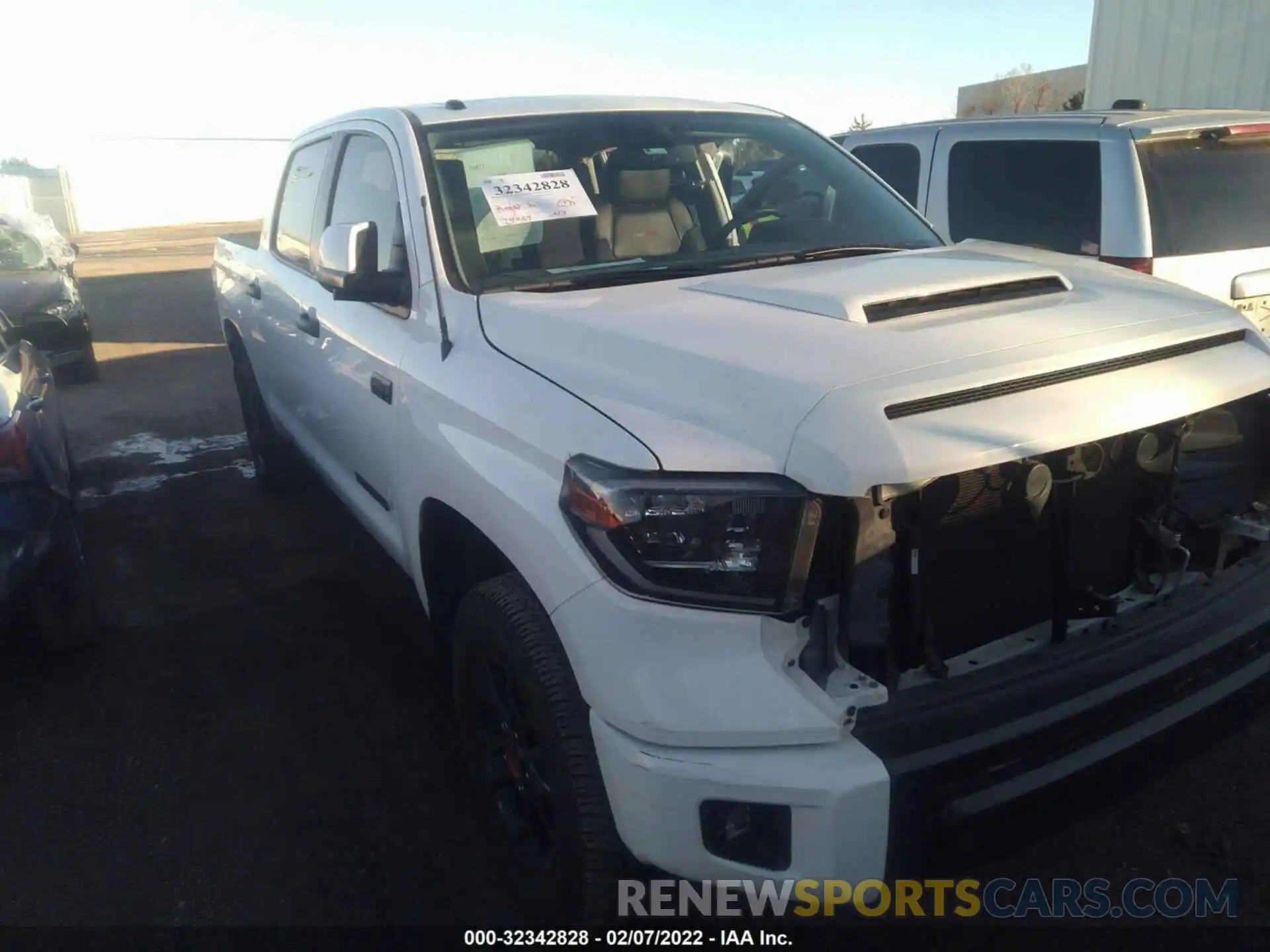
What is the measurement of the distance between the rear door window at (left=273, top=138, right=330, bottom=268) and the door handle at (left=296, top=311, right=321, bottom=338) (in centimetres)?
35

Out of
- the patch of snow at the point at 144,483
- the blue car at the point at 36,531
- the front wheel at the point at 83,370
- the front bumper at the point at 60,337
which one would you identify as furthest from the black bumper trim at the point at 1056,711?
the front wheel at the point at 83,370

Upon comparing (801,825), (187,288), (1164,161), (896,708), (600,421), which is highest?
(1164,161)

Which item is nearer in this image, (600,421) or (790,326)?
(600,421)

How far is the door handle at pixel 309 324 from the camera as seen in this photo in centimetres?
357

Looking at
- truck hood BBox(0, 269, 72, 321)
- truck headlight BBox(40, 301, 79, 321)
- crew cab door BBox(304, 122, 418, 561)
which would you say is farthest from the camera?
truck headlight BBox(40, 301, 79, 321)

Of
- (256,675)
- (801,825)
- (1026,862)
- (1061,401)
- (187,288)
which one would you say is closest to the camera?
(801,825)

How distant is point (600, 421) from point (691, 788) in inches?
27.4

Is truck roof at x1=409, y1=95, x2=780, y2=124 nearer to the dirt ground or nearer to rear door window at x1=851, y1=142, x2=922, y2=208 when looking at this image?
the dirt ground

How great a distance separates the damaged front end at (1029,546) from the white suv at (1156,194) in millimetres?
2135

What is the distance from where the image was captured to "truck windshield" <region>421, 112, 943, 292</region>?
281 cm

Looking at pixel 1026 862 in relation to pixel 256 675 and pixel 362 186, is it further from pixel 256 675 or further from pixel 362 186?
pixel 362 186

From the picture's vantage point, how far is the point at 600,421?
193cm

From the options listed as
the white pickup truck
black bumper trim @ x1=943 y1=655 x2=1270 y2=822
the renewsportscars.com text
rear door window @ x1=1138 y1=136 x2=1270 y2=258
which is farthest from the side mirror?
rear door window @ x1=1138 y1=136 x2=1270 y2=258

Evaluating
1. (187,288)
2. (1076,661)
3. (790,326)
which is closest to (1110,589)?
(1076,661)
